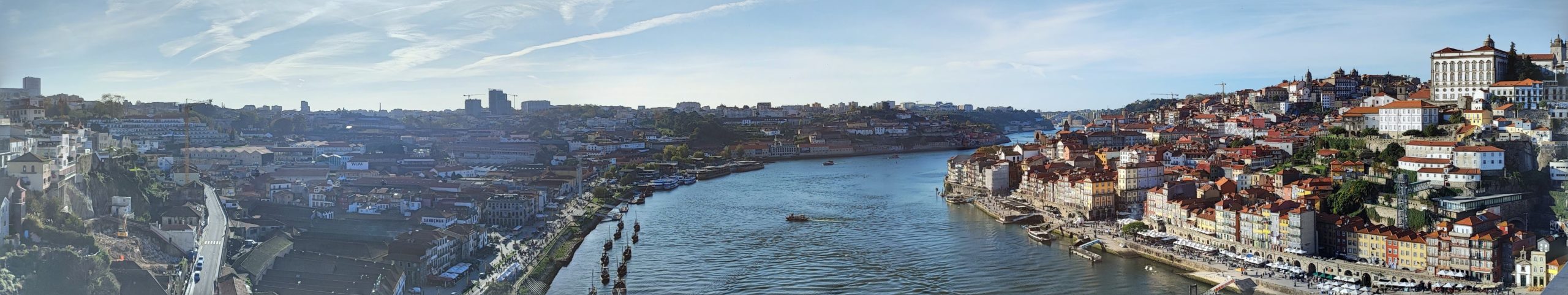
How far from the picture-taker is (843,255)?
1014 cm

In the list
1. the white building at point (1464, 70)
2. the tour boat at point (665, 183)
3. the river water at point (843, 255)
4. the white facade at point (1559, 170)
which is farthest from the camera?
the tour boat at point (665, 183)

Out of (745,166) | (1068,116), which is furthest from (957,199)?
(1068,116)

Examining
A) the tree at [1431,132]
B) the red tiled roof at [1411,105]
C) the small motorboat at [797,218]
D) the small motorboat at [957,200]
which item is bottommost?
the small motorboat at [797,218]

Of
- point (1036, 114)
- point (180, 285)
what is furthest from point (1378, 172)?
point (1036, 114)

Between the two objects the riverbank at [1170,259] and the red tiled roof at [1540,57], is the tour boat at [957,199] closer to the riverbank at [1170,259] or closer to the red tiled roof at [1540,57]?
the riverbank at [1170,259]

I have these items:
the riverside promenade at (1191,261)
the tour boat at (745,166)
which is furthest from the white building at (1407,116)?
the tour boat at (745,166)

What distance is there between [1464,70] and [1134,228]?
18.8ft

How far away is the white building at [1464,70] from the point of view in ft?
43.1

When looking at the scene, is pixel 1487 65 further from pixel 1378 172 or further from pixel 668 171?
pixel 668 171

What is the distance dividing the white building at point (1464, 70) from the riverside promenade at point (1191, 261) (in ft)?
17.2

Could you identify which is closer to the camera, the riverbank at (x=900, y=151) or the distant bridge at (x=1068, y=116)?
the riverbank at (x=900, y=151)

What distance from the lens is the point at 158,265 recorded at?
7.55 meters

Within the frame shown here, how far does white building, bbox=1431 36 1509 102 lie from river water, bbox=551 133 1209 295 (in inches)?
233

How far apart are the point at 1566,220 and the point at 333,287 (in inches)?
368
